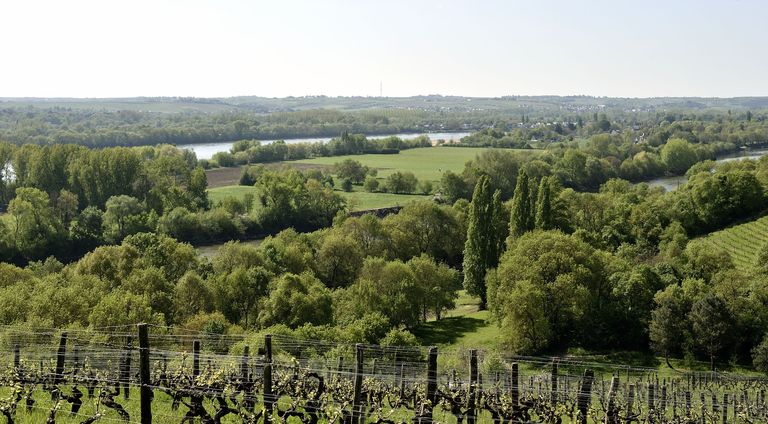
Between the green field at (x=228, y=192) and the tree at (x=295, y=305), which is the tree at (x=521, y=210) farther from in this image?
the green field at (x=228, y=192)

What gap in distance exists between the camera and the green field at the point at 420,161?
10825cm

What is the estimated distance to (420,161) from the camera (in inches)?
4803

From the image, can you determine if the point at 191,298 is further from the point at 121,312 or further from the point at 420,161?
the point at 420,161

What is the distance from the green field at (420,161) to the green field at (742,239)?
1946 inches

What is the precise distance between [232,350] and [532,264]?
57.9 feet

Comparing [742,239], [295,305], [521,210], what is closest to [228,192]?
[521,210]

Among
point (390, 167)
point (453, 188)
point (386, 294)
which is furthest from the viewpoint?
point (390, 167)

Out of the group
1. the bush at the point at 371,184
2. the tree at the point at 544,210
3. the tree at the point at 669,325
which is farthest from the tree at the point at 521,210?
the bush at the point at 371,184

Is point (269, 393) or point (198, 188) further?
point (198, 188)

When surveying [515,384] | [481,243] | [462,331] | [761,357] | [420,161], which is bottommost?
[462,331]

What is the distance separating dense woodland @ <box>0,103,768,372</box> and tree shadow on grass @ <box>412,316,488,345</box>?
3.38 feet

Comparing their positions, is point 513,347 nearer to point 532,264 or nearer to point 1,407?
point 532,264

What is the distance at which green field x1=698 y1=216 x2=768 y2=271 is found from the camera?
161ft

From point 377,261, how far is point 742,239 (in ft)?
97.7
